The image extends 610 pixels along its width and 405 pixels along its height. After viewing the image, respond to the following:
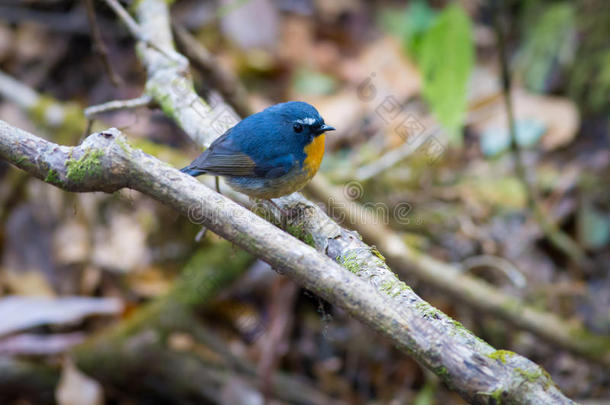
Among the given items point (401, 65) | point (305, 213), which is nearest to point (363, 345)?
point (305, 213)

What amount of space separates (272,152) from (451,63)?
1336 millimetres

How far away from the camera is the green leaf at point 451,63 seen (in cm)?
336

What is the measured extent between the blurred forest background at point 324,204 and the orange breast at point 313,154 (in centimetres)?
85

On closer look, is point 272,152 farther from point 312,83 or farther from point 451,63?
point 312,83

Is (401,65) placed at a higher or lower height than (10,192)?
higher

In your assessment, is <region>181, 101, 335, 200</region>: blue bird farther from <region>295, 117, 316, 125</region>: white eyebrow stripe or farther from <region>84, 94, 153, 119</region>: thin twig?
<region>84, 94, 153, 119</region>: thin twig

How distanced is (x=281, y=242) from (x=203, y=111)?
1354 mm

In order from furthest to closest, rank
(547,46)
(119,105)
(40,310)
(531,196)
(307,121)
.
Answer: (547,46) → (531,196) → (40,310) → (307,121) → (119,105)

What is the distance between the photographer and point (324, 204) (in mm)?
3889

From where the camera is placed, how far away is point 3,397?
392 centimetres

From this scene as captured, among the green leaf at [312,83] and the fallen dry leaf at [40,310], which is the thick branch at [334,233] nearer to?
the fallen dry leaf at [40,310]

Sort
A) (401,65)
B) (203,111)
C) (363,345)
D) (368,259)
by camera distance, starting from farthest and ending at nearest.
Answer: (401,65) → (363,345) → (203,111) → (368,259)

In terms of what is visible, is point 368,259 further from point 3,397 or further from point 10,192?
point 10,192

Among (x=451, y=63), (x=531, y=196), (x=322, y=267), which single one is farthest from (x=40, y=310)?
(x=531, y=196)
